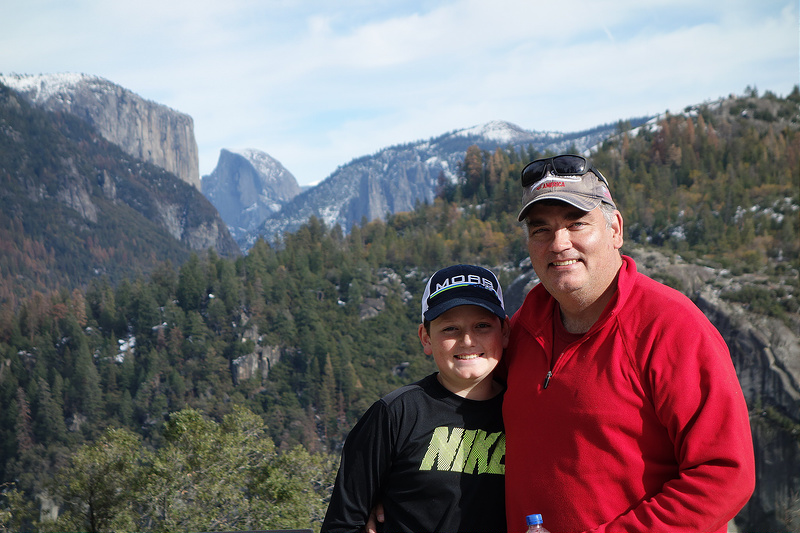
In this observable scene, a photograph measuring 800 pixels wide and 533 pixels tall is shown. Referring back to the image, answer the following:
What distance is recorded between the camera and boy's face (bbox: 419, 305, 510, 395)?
3.50 metres

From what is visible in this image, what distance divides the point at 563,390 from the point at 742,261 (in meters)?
105

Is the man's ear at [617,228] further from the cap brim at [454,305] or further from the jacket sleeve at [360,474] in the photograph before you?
the jacket sleeve at [360,474]

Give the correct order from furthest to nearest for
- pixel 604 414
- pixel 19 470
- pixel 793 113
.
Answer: pixel 793 113
pixel 19 470
pixel 604 414

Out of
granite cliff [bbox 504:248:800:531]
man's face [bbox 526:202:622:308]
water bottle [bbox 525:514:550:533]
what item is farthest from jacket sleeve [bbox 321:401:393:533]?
granite cliff [bbox 504:248:800:531]

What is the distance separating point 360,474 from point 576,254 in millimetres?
1548

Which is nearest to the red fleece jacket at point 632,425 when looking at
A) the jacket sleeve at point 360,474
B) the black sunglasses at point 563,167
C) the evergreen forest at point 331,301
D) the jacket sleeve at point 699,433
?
the jacket sleeve at point 699,433

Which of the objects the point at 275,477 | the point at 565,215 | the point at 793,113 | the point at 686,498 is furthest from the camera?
the point at 793,113

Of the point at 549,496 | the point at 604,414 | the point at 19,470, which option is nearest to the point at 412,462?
the point at 549,496

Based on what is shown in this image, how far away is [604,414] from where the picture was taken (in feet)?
9.60

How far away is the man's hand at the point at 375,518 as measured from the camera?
342 cm

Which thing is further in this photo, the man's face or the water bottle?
the man's face

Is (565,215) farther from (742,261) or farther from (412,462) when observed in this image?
(742,261)

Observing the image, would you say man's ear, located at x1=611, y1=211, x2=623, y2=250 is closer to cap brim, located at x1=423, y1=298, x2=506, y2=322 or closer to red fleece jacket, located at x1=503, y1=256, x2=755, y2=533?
red fleece jacket, located at x1=503, y1=256, x2=755, y2=533

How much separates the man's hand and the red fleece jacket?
665mm
